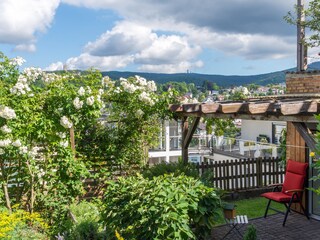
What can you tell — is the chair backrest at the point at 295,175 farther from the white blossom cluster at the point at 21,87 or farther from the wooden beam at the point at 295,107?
the white blossom cluster at the point at 21,87

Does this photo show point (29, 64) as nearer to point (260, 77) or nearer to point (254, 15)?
point (254, 15)

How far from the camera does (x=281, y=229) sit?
7.19m

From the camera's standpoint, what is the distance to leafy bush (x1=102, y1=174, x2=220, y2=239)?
444 centimetres

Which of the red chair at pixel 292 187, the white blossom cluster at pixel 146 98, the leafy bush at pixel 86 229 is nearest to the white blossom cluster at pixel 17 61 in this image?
the white blossom cluster at pixel 146 98

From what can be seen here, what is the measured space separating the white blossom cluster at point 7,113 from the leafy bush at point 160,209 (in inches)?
99.5

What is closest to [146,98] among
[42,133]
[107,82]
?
[107,82]

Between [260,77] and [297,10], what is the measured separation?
108561mm

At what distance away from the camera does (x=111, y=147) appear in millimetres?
8570

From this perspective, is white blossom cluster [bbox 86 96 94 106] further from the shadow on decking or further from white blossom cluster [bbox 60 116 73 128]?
the shadow on decking

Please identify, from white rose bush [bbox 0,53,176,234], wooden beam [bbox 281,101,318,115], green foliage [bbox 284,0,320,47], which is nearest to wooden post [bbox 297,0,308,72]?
green foliage [bbox 284,0,320,47]

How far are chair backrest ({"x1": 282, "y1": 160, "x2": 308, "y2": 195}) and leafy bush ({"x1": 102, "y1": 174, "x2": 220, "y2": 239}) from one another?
11.0 feet

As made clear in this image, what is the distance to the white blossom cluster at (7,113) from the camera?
21.4 feet

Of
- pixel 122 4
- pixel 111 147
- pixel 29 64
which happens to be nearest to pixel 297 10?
pixel 122 4

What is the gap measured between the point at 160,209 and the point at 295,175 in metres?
4.39
